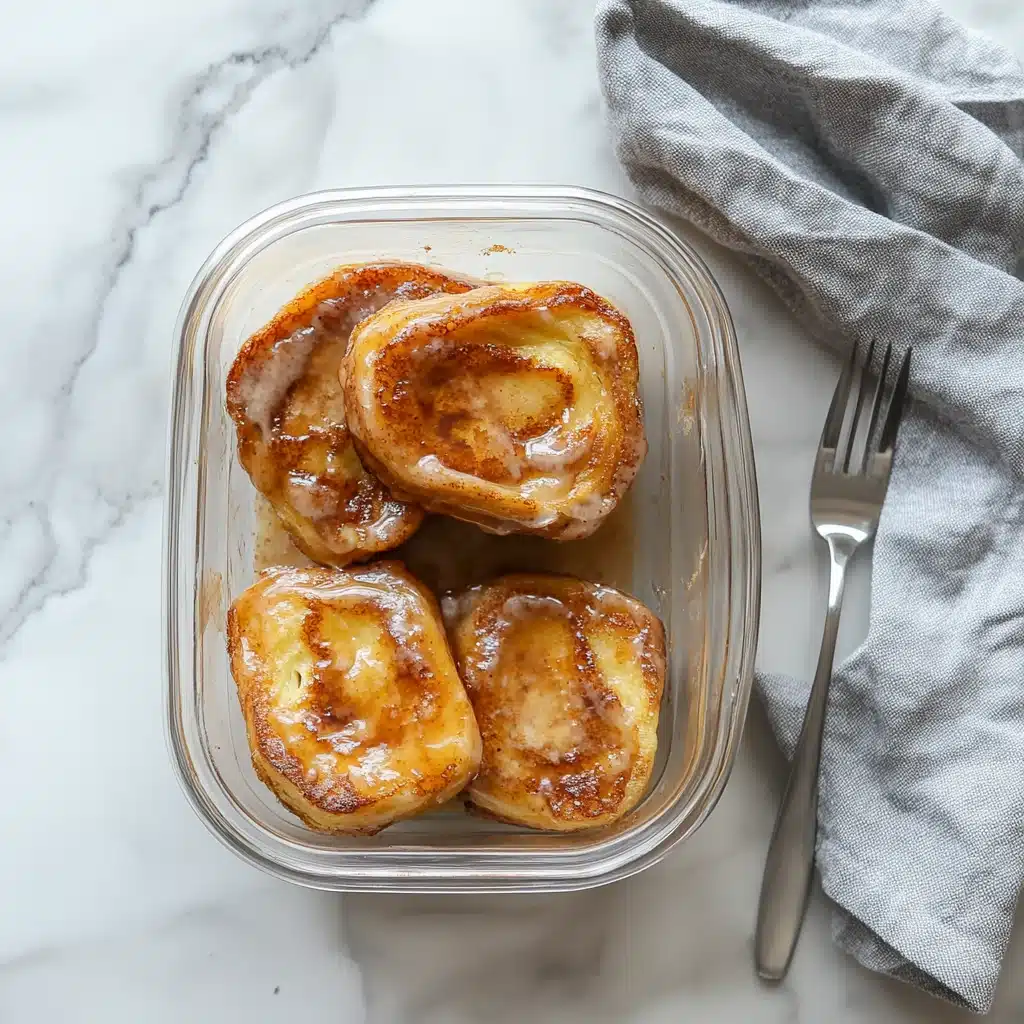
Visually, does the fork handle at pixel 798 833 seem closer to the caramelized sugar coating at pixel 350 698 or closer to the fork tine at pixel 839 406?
the fork tine at pixel 839 406

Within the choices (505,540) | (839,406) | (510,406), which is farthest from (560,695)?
(839,406)

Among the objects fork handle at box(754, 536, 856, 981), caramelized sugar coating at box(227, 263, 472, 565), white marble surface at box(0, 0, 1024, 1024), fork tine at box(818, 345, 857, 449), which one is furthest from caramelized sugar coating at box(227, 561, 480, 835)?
fork tine at box(818, 345, 857, 449)

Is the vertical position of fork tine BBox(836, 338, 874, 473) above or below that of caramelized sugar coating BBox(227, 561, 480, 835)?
above

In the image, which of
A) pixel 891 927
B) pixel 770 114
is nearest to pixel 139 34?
pixel 770 114

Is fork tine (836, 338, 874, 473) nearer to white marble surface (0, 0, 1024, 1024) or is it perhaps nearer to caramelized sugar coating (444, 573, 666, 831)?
white marble surface (0, 0, 1024, 1024)

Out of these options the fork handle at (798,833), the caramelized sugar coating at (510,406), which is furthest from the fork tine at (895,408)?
the caramelized sugar coating at (510,406)

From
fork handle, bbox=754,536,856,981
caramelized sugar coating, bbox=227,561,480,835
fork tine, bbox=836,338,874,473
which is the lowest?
fork handle, bbox=754,536,856,981

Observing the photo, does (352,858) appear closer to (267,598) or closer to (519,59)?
(267,598)
